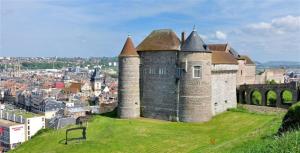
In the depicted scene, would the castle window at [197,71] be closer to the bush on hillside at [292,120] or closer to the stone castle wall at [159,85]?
the stone castle wall at [159,85]

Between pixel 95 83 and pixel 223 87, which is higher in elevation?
pixel 95 83

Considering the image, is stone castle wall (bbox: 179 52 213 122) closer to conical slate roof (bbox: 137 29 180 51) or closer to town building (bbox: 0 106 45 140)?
conical slate roof (bbox: 137 29 180 51)

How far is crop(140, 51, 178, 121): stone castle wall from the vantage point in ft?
125

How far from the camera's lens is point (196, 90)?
3622cm

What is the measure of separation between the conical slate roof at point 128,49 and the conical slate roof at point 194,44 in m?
5.85

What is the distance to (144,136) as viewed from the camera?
3162 cm

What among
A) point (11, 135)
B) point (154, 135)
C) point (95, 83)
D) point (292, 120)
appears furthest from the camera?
point (95, 83)

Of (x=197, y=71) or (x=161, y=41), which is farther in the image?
(x=161, y=41)

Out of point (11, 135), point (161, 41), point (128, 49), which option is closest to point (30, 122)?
point (11, 135)

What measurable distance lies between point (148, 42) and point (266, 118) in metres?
14.6

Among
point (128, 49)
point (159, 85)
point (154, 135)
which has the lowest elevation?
point (154, 135)

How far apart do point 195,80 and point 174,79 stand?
250 cm

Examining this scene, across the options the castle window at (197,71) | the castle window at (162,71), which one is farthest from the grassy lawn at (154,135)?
the castle window at (162,71)

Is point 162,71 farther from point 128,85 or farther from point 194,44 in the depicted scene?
point 194,44
